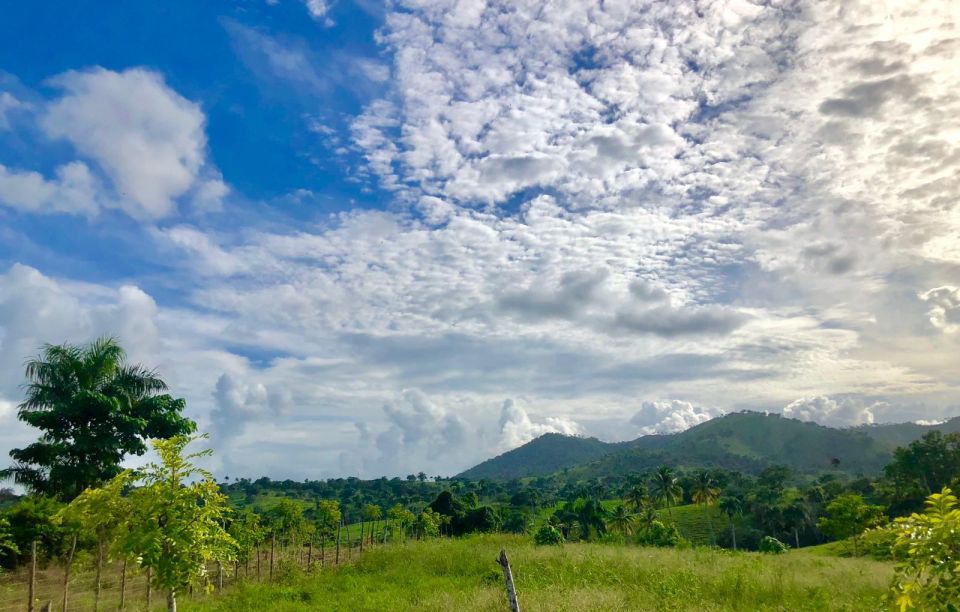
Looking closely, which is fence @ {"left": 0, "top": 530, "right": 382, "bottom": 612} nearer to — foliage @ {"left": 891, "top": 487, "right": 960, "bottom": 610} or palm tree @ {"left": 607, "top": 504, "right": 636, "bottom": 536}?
foliage @ {"left": 891, "top": 487, "right": 960, "bottom": 610}

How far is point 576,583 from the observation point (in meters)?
18.5

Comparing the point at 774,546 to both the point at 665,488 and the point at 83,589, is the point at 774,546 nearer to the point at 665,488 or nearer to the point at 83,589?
the point at 83,589

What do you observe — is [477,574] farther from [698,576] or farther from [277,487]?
[277,487]

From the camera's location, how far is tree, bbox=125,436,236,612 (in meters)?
10.5

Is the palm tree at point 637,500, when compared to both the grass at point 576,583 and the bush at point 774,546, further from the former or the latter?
the grass at point 576,583

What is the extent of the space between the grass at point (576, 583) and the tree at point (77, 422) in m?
10.4

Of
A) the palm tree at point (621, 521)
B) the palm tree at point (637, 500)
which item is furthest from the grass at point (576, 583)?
the palm tree at point (637, 500)

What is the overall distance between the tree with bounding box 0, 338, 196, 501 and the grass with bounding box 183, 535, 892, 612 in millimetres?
10441

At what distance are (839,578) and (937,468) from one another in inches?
3587

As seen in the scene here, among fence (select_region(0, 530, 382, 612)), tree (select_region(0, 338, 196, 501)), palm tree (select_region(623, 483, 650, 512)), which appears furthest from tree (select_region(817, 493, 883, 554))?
tree (select_region(0, 338, 196, 501))

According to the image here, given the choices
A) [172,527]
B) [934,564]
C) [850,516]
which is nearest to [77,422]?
[172,527]

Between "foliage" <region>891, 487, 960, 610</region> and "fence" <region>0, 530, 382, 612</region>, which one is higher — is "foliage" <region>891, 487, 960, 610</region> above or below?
above

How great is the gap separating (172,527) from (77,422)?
22.2 m

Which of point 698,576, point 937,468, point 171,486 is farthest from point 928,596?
point 937,468
